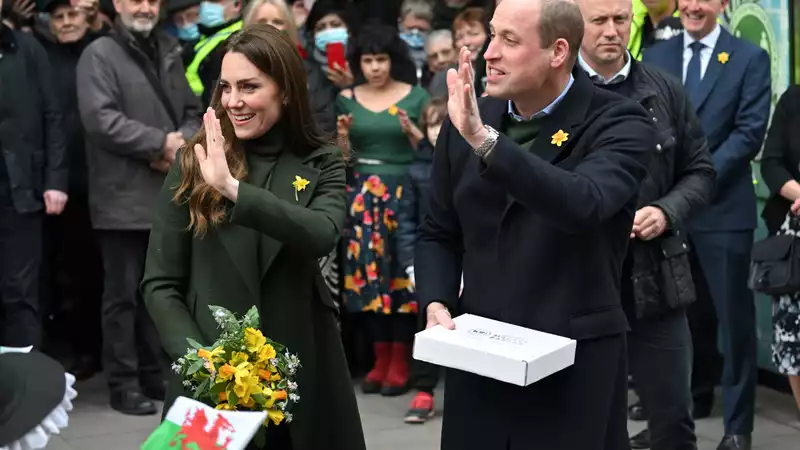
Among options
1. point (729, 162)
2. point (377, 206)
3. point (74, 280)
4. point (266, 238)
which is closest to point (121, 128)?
point (74, 280)

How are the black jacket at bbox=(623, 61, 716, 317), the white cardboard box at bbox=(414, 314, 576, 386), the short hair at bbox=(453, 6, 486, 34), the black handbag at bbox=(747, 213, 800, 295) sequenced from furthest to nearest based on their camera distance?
the short hair at bbox=(453, 6, 486, 34)
the black handbag at bbox=(747, 213, 800, 295)
the black jacket at bbox=(623, 61, 716, 317)
the white cardboard box at bbox=(414, 314, 576, 386)

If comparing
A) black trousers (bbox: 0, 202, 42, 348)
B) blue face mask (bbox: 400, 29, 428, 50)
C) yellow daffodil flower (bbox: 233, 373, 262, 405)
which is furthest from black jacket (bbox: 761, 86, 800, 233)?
black trousers (bbox: 0, 202, 42, 348)

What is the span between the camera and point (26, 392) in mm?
4082

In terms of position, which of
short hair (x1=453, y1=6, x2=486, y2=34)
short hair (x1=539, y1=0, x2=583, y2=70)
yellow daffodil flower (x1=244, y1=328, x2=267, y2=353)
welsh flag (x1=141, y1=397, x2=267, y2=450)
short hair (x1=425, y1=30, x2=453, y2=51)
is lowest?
welsh flag (x1=141, y1=397, x2=267, y2=450)

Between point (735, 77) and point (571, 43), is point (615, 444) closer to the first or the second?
point (571, 43)

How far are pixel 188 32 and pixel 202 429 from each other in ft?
16.9

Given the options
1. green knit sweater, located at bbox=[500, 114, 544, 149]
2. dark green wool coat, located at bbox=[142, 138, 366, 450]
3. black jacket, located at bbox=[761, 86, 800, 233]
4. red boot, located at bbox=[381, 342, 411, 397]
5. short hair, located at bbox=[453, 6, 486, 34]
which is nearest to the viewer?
green knit sweater, located at bbox=[500, 114, 544, 149]

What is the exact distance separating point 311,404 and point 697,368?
402cm

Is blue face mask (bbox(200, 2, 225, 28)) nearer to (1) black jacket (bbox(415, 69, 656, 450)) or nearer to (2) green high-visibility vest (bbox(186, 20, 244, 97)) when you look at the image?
(2) green high-visibility vest (bbox(186, 20, 244, 97))

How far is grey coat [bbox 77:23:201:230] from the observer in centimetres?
728

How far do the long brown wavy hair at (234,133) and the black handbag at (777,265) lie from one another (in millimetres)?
2851

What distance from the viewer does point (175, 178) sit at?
404 cm

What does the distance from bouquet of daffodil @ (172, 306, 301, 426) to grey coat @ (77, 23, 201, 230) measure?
144 inches

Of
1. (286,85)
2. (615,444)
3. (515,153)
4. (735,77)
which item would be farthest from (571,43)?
(735,77)
